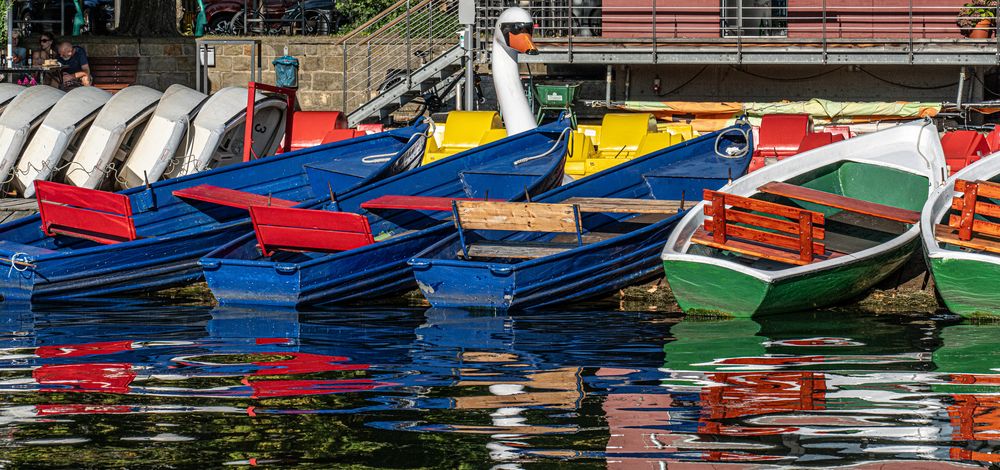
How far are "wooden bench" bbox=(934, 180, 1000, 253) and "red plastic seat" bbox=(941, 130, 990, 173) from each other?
4879 millimetres

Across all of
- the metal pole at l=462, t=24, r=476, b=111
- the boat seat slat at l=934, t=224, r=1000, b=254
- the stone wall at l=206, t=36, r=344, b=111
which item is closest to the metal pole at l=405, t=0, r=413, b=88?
the metal pole at l=462, t=24, r=476, b=111

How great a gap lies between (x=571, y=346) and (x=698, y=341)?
1.07m

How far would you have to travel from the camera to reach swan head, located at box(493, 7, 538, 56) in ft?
60.6

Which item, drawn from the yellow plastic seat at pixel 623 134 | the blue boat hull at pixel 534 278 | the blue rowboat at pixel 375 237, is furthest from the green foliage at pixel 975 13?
the blue boat hull at pixel 534 278

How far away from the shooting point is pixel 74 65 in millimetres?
27938

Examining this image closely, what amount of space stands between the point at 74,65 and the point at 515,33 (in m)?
12.2

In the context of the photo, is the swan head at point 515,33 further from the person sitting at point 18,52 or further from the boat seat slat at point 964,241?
the person sitting at point 18,52

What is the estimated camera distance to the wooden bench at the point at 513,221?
46.7 ft

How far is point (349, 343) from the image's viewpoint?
41.5ft

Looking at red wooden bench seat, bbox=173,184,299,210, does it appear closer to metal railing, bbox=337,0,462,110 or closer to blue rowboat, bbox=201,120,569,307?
blue rowboat, bbox=201,120,569,307

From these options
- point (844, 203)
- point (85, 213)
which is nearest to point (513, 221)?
point (844, 203)

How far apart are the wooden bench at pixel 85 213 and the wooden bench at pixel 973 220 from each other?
26.5ft

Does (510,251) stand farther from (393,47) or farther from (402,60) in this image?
(393,47)

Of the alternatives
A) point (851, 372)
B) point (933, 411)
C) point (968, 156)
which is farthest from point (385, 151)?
point (933, 411)
